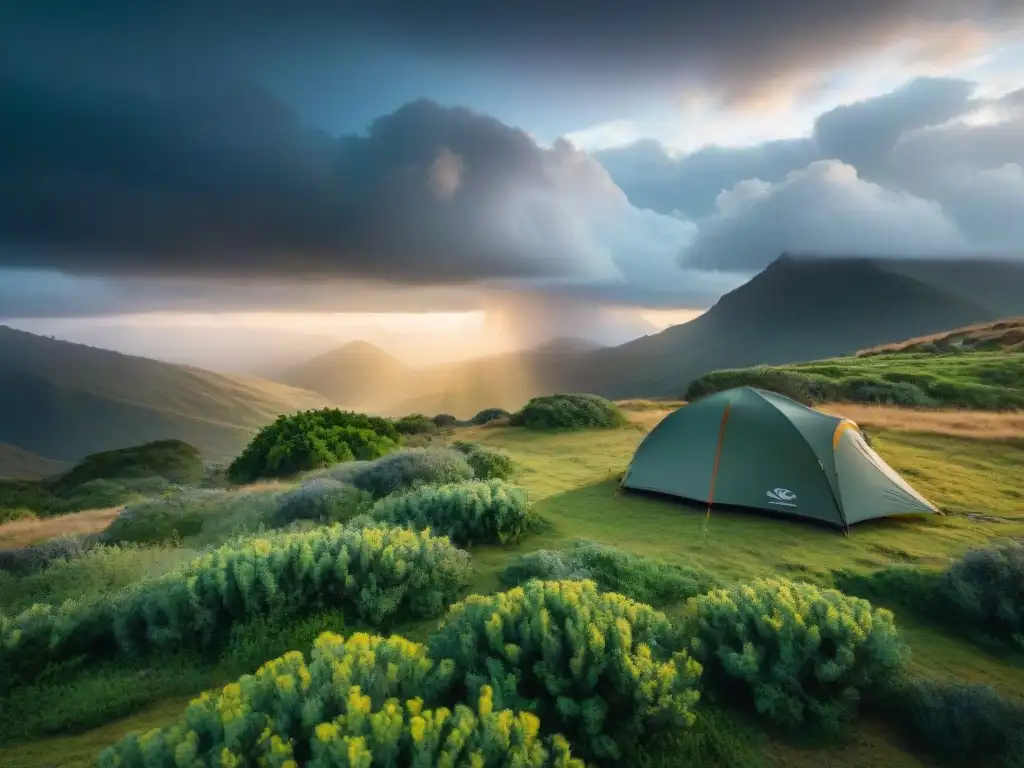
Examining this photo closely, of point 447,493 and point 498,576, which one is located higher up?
point 447,493

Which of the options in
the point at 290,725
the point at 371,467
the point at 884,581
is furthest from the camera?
the point at 371,467

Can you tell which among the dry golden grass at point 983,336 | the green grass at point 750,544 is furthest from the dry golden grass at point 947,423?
the dry golden grass at point 983,336

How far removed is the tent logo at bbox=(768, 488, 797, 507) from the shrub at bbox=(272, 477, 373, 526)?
289 inches

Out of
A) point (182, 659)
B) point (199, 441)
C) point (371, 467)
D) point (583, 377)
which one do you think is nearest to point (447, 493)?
point (371, 467)

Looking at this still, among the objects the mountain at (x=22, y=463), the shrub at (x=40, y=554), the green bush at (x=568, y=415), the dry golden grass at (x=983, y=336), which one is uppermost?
the dry golden grass at (x=983, y=336)

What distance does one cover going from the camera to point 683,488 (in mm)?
12000

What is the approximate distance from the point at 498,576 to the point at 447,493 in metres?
2.35

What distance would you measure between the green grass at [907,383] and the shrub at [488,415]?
38.2 feet

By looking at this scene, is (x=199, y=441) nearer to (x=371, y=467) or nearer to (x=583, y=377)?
(x=583, y=377)

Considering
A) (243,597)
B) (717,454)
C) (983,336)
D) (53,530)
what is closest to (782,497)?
(717,454)

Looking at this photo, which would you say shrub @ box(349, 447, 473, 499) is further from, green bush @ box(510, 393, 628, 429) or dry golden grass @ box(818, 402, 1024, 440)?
dry golden grass @ box(818, 402, 1024, 440)

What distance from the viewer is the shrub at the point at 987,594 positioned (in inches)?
275

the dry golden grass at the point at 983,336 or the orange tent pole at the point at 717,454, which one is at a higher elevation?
the dry golden grass at the point at 983,336

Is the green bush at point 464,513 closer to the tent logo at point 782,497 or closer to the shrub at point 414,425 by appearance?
the tent logo at point 782,497
